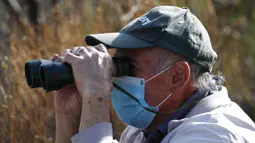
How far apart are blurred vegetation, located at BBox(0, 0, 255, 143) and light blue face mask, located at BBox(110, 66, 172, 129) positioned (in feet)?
4.04

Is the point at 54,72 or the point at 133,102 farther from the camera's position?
the point at 133,102

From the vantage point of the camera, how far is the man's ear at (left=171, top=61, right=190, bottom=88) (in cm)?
313

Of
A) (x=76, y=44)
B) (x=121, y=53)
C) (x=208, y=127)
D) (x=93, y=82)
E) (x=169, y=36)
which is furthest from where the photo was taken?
(x=76, y=44)

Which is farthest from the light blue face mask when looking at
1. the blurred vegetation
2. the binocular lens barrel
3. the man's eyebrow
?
the blurred vegetation

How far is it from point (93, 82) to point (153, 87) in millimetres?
347

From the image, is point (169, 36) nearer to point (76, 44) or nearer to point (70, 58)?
point (70, 58)

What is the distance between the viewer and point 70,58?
119 inches

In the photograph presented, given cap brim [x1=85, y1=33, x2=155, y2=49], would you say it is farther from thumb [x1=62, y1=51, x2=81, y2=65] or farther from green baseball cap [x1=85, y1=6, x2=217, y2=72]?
thumb [x1=62, y1=51, x2=81, y2=65]

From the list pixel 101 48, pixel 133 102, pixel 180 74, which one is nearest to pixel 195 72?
pixel 180 74

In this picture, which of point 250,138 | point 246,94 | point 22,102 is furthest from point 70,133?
point 246,94

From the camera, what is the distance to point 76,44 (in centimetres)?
527

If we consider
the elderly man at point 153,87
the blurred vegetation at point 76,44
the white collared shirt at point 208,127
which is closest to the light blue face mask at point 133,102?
the elderly man at point 153,87

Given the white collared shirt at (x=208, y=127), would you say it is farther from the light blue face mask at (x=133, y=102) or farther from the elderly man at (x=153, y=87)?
the light blue face mask at (x=133, y=102)

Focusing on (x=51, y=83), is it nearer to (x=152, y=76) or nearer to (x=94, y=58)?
(x=94, y=58)
